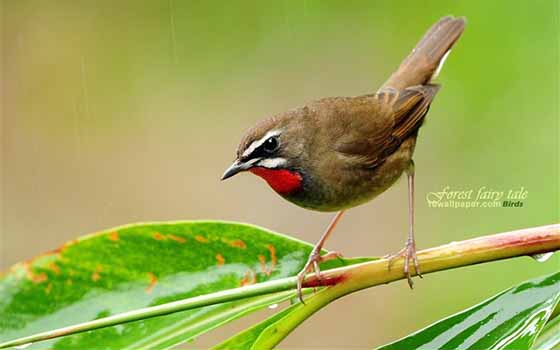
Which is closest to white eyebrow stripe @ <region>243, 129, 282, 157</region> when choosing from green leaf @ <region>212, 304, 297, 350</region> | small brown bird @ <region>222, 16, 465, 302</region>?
small brown bird @ <region>222, 16, 465, 302</region>

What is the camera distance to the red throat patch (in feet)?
10.4

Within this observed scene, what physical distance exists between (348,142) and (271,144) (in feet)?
1.98

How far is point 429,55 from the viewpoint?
14.1 ft

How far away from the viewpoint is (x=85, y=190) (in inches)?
325

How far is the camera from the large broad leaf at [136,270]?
Answer: 7.69 feet

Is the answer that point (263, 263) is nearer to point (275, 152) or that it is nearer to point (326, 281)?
point (326, 281)

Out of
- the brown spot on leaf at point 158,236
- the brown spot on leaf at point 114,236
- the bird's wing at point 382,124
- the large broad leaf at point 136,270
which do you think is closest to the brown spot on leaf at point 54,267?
the large broad leaf at point 136,270

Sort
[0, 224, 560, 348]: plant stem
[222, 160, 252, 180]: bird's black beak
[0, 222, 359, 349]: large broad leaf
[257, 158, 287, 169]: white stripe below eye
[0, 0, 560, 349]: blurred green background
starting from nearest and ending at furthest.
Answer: [0, 224, 560, 348]: plant stem
[0, 222, 359, 349]: large broad leaf
[222, 160, 252, 180]: bird's black beak
[257, 158, 287, 169]: white stripe below eye
[0, 0, 560, 349]: blurred green background

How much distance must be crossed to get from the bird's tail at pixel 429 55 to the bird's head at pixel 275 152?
105 cm

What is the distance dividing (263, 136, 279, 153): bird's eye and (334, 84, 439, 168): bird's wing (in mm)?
463

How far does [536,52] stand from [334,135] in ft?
7.50

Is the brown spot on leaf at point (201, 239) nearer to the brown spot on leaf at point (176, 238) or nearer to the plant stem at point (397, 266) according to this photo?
the brown spot on leaf at point (176, 238)

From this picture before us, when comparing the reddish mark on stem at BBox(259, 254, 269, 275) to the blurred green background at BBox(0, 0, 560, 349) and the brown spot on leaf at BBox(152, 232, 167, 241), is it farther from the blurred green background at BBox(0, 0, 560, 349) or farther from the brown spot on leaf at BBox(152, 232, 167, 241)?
the blurred green background at BBox(0, 0, 560, 349)

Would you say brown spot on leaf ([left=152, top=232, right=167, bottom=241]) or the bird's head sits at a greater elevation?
the bird's head
